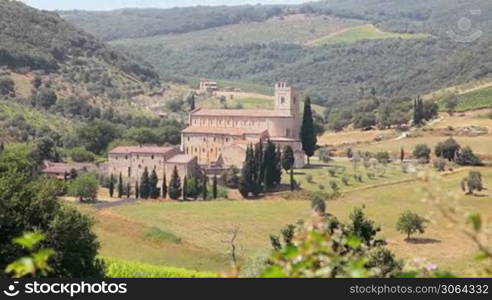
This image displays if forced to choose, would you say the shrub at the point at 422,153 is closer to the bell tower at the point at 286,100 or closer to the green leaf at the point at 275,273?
the bell tower at the point at 286,100

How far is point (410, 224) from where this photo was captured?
51.4 m

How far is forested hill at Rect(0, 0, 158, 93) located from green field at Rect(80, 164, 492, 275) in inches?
2829

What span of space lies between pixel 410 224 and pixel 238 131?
124 feet

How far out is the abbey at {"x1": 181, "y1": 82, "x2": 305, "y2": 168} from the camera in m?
82.6

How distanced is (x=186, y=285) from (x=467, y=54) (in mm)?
162136

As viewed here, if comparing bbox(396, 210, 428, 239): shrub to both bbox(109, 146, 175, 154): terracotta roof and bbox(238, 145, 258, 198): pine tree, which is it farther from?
bbox(109, 146, 175, 154): terracotta roof

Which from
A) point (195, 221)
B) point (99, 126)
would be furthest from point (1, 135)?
point (195, 221)

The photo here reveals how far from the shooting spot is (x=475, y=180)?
64875 millimetres

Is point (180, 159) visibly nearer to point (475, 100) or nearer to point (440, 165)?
point (440, 165)

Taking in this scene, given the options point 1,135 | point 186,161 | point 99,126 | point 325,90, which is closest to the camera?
point 186,161

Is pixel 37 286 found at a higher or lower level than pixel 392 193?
higher

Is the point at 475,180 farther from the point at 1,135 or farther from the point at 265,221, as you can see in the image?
the point at 1,135

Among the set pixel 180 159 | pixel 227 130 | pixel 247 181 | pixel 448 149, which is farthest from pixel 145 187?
pixel 448 149

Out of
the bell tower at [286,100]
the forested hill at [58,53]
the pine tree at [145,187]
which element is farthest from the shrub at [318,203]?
the forested hill at [58,53]
